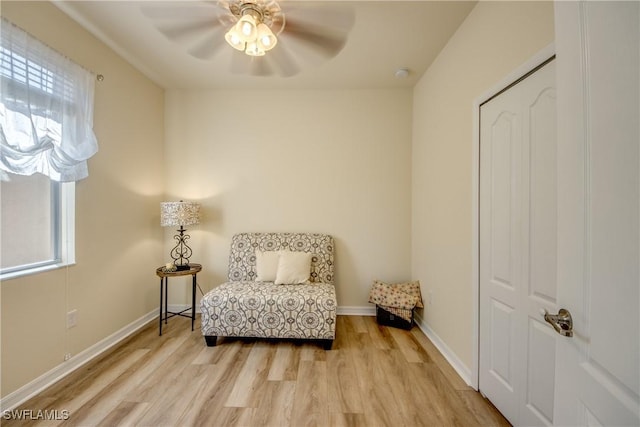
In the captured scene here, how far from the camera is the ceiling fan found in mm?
1516

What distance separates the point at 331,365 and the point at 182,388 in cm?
112

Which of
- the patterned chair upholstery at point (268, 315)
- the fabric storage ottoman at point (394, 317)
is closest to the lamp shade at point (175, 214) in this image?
the patterned chair upholstery at point (268, 315)

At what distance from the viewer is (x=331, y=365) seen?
2.11 m

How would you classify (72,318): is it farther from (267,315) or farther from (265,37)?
(265,37)

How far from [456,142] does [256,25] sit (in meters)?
1.71

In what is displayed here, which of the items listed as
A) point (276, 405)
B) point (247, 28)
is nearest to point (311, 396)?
point (276, 405)

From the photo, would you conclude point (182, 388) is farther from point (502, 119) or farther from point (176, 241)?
point (502, 119)

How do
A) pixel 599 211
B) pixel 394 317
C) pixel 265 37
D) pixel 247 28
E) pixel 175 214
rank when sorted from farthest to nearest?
pixel 394 317
pixel 175 214
pixel 265 37
pixel 247 28
pixel 599 211

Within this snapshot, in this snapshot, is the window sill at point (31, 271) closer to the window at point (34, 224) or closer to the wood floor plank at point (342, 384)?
the window at point (34, 224)

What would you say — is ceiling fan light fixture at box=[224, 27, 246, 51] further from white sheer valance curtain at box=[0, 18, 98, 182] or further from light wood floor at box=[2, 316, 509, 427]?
light wood floor at box=[2, 316, 509, 427]

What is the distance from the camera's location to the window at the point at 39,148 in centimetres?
157

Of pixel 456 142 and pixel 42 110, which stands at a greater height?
pixel 42 110

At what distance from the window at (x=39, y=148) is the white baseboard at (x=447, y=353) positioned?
3.18 metres

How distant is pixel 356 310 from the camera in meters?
3.15
